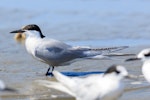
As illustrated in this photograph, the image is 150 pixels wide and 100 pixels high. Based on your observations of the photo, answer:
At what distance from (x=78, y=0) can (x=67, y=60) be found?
19.3 feet

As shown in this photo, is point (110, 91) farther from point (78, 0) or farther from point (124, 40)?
point (78, 0)

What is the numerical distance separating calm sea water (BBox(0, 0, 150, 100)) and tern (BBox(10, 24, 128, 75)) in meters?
0.20

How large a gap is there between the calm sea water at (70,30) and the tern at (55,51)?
200mm

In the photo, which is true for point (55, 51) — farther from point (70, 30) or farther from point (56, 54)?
point (70, 30)

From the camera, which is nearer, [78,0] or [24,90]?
[24,90]

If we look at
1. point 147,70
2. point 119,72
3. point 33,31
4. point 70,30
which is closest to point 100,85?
point 119,72

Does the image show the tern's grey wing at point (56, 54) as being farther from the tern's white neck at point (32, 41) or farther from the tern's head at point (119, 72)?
the tern's head at point (119, 72)

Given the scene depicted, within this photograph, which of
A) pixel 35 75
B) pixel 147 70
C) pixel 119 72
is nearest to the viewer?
pixel 119 72

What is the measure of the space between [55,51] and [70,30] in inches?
118

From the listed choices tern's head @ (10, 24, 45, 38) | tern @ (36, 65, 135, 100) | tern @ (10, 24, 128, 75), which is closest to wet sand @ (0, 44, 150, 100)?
tern @ (10, 24, 128, 75)

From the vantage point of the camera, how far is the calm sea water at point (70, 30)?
8.70m

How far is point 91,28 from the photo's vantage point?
42.3 feet

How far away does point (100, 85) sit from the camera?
7.06 meters

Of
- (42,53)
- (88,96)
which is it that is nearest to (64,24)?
(42,53)
